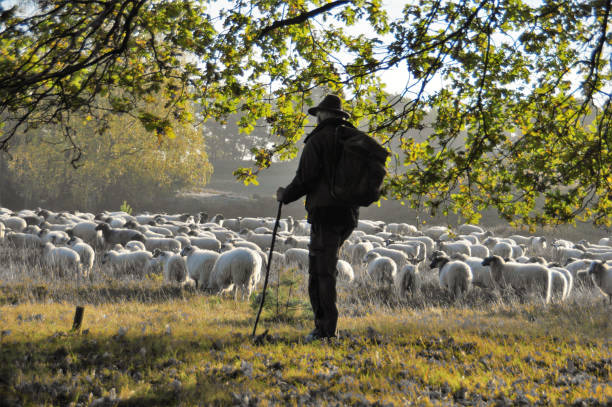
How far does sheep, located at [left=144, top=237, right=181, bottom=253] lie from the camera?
55.4 ft

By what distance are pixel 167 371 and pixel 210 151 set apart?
7328 cm

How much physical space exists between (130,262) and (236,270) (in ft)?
14.7

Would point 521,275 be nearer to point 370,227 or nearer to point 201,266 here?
point 201,266

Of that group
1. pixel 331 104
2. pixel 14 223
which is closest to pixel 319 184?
pixel 331 104

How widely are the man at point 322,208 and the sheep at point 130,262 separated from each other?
365 inches

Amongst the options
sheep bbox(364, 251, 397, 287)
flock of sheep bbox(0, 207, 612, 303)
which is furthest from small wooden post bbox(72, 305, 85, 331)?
sheep bbox(364, 251, 397, 287)

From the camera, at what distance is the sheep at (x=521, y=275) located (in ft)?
37.9

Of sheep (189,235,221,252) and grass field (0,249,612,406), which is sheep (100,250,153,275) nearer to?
sheep (189,235,221,252)

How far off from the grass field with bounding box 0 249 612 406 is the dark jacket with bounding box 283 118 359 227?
64.6 inches

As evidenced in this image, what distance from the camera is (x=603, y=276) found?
11.7 m

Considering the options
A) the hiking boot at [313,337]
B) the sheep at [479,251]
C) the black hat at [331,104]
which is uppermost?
the black hat at [331,104]

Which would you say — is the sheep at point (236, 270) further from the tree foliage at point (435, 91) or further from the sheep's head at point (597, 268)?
the sheep's head at point (597, 268)

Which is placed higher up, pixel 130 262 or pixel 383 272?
pixel 383 272

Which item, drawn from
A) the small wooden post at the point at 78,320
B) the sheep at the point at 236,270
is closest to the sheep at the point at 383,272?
the sheep at the point at 236,270
